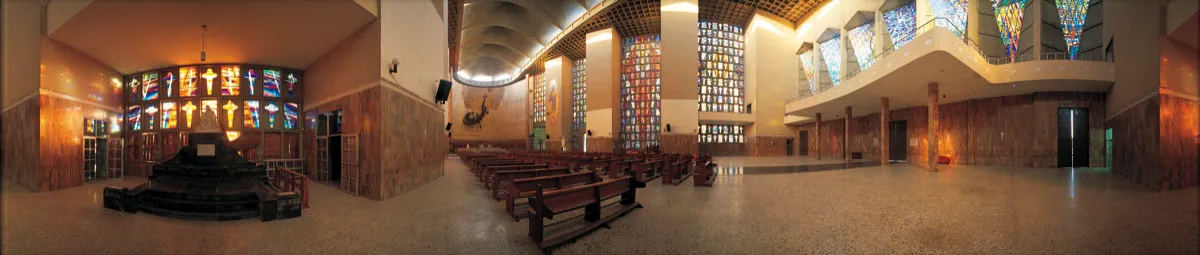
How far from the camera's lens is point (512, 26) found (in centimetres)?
2747

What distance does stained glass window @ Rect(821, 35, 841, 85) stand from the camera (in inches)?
880

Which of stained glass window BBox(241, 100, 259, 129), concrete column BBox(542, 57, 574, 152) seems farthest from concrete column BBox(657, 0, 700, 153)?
stained glass window BBox(241, 100, 259, 129)

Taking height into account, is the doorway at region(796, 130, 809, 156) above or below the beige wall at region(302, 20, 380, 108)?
below

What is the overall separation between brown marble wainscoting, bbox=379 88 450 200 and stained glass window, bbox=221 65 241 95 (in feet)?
14.0

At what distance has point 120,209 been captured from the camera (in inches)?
186

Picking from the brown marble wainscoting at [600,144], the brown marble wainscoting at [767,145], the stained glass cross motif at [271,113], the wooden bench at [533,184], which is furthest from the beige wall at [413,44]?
the brown marble wainscoting at [767,145]

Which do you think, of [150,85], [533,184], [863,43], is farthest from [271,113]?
[863,43]

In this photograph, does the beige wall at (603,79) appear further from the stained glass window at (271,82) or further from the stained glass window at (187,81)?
the stained glass window at (187,81)

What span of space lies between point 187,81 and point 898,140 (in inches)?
1029

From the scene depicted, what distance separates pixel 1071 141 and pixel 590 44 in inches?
918

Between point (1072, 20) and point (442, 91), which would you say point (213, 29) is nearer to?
point (442, 91)

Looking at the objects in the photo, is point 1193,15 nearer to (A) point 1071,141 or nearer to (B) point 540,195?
(B) point 540,195

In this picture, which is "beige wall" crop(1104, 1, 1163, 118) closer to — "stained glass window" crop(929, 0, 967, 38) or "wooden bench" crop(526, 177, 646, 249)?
"wooden bench" crop(526, 177, 646, 249)

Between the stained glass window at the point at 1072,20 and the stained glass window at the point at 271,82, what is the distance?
22.4 m
